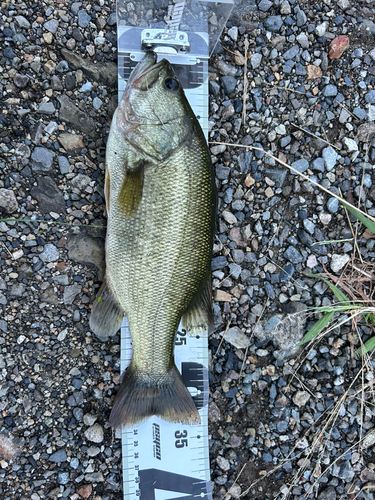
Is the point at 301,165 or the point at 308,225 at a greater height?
the point at 301,165

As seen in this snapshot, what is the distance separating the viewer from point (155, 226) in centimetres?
201

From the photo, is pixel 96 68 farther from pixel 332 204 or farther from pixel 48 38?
pixel 332 204

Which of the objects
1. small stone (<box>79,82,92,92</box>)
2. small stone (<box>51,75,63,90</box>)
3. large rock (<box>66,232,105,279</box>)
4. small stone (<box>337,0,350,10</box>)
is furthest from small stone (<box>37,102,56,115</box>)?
small stone (<box>337,0,350,10</box>)

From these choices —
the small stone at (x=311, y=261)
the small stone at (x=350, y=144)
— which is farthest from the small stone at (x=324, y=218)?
the small stone at (x=350, y=144)

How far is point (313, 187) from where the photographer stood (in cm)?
271

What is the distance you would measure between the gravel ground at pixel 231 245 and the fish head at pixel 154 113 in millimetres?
409

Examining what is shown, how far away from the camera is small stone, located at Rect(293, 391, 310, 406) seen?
8.64ft

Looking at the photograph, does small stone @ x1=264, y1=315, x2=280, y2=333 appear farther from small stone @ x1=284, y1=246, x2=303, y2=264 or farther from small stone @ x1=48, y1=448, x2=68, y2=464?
small stone @ x1=48, y1=448, x2=68, y2=464

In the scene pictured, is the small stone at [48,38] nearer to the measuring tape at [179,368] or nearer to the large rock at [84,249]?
the measuring tape at [179,368]

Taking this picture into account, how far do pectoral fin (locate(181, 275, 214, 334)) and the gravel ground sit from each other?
1.00 ft

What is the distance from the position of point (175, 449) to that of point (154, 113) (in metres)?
2.17

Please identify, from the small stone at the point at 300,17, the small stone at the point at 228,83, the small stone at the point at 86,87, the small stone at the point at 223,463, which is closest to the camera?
the small stone at the point at 86,87

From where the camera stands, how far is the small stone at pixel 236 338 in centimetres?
259

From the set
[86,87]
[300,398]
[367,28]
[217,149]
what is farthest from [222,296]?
[367,28]
